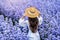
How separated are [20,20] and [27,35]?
5.2 inches

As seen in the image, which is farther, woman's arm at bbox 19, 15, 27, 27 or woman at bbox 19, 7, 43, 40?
woman's arm at bbox 19, 15, 27, 27

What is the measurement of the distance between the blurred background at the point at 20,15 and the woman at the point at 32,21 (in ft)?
0.15

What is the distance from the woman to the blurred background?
4cm

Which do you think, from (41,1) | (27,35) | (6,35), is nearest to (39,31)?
(27,35)

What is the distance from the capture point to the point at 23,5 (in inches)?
88.2

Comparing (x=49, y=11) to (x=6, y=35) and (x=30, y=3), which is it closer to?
(x=30, y=3)

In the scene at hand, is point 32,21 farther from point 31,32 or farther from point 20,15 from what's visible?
point 20,15

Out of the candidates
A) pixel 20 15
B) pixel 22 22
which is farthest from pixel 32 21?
pixel 20 15

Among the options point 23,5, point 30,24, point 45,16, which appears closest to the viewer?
point 30,24

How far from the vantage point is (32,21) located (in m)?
1.86

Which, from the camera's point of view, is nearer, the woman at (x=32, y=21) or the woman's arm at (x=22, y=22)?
the woman at (x=32, y=21)

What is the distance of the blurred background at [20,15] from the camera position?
192 cm

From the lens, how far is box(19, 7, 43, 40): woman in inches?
72.6

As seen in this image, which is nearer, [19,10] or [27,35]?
[27,35]
